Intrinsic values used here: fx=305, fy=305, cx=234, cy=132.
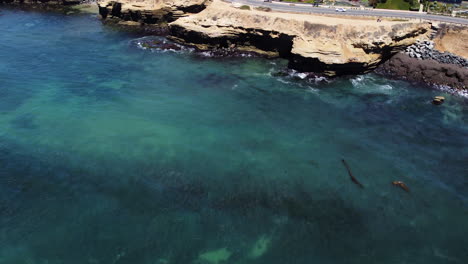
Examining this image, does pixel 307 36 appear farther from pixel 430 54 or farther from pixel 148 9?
pixel 148 9

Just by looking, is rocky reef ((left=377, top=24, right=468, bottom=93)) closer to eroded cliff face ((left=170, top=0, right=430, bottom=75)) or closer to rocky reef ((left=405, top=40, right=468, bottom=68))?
rocky reef ((left=405, top=40, right=468, bottom=68))

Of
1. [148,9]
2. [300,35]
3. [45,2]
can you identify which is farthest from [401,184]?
[45,2]

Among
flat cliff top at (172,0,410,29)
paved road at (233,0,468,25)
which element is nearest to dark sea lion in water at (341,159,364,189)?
flat cliff top at (172,0,410,29)

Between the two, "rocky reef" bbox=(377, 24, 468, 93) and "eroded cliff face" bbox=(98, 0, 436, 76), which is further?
"eroded cliff face" bbox=(98, 0, 436, 76)

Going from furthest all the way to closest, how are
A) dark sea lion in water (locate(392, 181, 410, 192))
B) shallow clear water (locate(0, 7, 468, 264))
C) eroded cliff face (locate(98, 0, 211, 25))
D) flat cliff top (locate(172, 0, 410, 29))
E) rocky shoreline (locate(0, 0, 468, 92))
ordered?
eroded cliff face (locate(98, 0, 211, 25))
flat cliff top (locate(172, 0, 410, 29))
rocky shoreline (locate(0, 0, 468, 92))
dark sea lion in water (locate(392, 181, 410, 192))
shallow clear water (locate(0, 7, 468, 264))

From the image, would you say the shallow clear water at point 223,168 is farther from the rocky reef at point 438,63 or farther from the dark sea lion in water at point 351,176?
the rocky reef at point 438,63

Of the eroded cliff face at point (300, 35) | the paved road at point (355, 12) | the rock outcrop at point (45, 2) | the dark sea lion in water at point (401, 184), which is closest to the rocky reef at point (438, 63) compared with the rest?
the eroded cliff face at point (300, 35)
